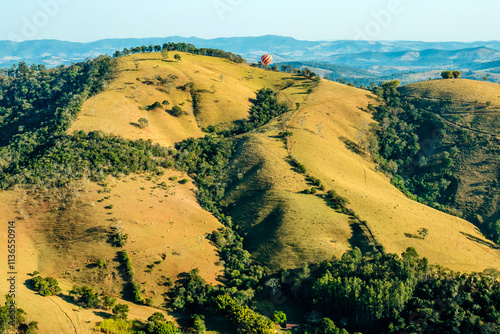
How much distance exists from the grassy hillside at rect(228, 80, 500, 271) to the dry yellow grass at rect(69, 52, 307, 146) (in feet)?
93.9

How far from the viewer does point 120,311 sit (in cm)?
6406

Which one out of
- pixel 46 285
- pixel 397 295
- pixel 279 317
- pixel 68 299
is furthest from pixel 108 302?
pixel 397 295

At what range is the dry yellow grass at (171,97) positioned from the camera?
127 metres

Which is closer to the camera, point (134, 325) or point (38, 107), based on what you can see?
point (134, 325)

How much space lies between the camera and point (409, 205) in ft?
338

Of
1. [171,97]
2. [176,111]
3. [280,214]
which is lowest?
[280,214]

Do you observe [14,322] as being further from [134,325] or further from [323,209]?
[323,209]

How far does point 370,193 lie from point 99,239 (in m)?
80.8

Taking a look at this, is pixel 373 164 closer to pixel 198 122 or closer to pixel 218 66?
pixel 198 122

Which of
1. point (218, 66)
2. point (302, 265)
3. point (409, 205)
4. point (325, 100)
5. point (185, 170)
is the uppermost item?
point (218, 66)

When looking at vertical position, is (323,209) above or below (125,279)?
above

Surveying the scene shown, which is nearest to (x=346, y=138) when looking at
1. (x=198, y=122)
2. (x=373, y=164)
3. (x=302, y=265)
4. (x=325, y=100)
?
(x=373, y=164)

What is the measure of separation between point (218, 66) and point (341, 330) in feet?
545

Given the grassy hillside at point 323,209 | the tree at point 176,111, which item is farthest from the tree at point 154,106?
the grassy hillside at point 323,209
